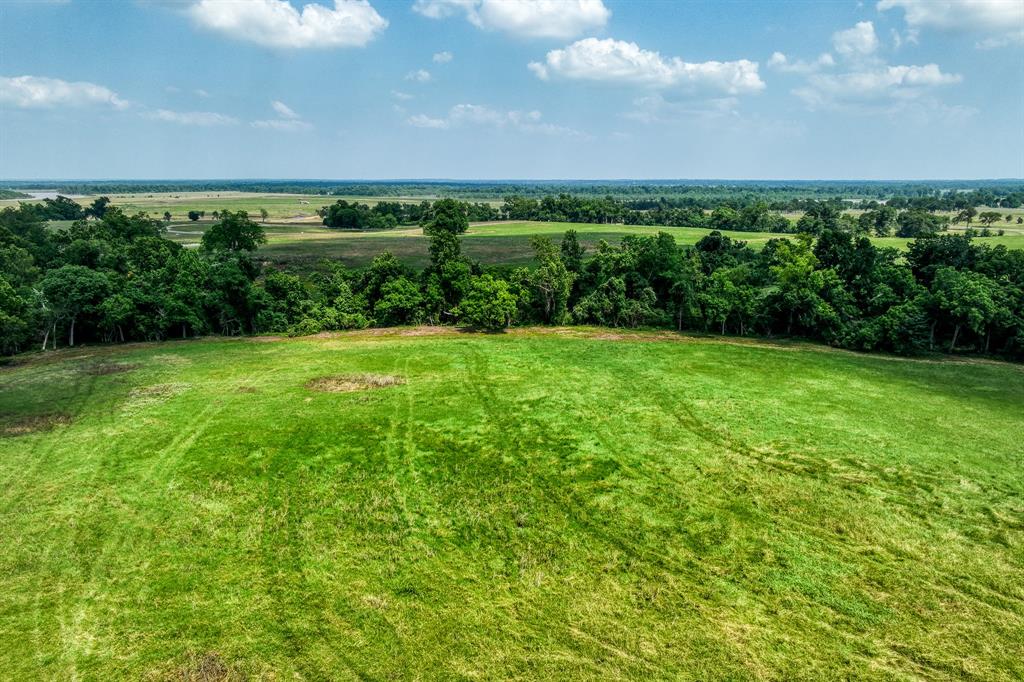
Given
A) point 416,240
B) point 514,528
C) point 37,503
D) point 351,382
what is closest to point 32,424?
point 37,503

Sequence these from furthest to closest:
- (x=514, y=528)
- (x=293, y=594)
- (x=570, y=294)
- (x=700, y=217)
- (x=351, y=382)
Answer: (x=700, y=217)
(x=570, y=294)
(x=351, y=382)
(x=514, y=528)
(x=293, y=594)

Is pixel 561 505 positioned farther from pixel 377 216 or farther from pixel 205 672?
pixel 377 216

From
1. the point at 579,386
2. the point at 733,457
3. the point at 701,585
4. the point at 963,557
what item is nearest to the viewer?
the point at 701,585

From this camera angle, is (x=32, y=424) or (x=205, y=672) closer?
(x=205, y=672)

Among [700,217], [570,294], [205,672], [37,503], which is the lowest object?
[205,672]

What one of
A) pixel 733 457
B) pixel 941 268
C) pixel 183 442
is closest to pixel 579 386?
pixel 733 457

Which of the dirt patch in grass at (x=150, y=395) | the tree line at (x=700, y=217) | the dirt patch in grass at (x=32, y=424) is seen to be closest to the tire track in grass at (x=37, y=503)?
the dirt patch in grass at (x=32, y=424)

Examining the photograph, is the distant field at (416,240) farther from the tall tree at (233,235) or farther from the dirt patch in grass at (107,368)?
the dirt patch in grass at (107,368)

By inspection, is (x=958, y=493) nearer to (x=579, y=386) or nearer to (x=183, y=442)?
(x=579, y=386)
